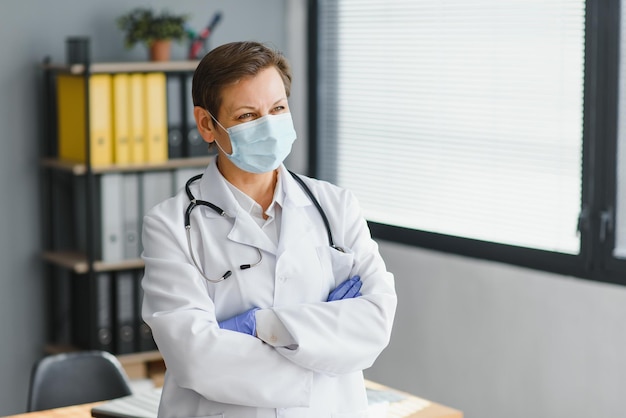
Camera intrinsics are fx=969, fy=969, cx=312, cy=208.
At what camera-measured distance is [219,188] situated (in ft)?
6.58

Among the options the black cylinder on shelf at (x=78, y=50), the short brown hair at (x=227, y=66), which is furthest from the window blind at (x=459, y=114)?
the short brown hair at (x=227, y=66)

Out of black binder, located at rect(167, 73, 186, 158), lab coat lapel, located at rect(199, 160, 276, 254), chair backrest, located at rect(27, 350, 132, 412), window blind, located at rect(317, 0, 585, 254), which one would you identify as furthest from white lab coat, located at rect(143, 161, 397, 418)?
black binder, located at rect(167, 73, 186, 158)

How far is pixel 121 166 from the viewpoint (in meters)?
3.84

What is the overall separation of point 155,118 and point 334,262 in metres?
2.05

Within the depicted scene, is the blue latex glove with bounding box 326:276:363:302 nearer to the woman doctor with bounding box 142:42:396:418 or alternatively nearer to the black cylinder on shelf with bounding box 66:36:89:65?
the woman doctor with bounding box 142:42:396:418

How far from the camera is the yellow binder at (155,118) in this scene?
3.87 m

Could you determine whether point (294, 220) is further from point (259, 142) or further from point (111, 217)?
point (111, 217)

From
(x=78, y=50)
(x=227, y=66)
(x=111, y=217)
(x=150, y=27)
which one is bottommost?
(x=111, y=217)

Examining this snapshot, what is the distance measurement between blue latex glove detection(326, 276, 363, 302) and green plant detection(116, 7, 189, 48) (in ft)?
7.25

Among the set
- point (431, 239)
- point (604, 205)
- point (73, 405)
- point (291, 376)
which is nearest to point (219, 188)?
point (291, 376)

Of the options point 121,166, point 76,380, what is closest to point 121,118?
point 121,166

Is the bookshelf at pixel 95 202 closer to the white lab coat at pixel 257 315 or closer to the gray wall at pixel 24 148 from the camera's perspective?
the gray wall at pixel 24 148

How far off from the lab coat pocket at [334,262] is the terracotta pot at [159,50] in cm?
221

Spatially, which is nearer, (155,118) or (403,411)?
(403,411)
